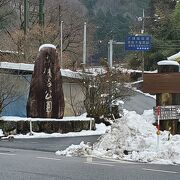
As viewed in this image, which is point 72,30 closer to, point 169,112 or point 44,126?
point 44,126

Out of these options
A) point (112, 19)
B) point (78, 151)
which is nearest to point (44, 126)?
point (78, 151)

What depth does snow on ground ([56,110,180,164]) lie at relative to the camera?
14.6 metres

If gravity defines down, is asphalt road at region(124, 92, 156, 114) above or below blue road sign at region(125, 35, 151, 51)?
below

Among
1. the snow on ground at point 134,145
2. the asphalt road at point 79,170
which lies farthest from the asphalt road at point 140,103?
the asphalt road at point 79,170

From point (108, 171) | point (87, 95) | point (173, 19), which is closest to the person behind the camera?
point (108, 171)

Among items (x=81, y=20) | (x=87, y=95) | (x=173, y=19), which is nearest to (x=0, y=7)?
(x=81, y=20)

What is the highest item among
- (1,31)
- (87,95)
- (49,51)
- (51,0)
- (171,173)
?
(51,0)

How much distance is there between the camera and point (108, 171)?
11914 millimetres

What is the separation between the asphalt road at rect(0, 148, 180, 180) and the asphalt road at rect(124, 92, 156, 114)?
31868 mm

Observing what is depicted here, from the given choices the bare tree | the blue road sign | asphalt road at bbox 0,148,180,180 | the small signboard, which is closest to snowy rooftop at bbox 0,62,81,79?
the bare tree

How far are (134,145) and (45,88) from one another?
12.0m

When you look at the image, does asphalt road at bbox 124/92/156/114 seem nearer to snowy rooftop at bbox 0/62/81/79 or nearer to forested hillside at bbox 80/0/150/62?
snowy rooftop at bbox 0/62/81/79

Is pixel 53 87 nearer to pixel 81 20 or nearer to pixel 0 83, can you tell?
pixel 0 83

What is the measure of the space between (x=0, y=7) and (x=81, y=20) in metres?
11.5
